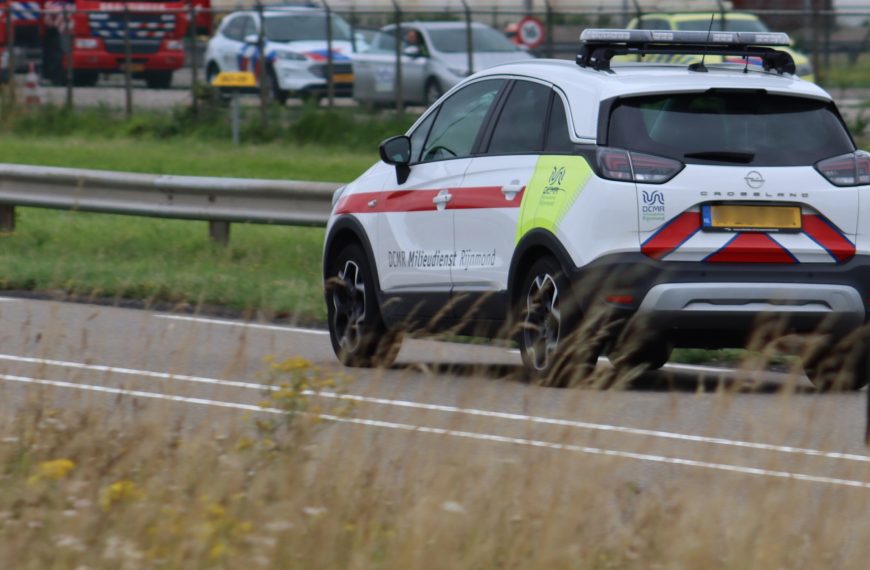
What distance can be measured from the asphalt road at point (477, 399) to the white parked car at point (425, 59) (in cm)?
1466

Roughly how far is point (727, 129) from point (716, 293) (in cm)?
86

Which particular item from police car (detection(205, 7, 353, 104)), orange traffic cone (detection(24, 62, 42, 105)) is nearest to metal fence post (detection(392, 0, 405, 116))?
police car (detection(205, 7, 353, 104))

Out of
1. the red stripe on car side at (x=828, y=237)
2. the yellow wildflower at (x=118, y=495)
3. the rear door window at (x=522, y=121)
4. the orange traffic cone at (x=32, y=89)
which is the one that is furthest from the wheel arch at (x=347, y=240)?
the orange traffic cone at (x=32, y=89)

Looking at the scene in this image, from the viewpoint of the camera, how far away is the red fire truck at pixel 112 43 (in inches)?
1334

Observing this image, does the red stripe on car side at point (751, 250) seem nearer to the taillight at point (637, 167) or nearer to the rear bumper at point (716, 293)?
the rear bumper at point (716, 293)

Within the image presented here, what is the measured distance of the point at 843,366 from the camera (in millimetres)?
9820

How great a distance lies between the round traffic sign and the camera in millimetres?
30469

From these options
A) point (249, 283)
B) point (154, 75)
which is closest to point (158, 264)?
point (249, 283)

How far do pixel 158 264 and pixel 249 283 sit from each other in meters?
1.69

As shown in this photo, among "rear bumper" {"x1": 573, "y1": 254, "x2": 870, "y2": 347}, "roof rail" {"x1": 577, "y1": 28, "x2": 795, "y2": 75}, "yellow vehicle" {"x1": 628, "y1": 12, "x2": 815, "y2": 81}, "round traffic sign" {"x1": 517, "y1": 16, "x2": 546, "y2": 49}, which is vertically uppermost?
"roof rail" {"x1": 577, "y1": 28, "x2": 795, "y2": 75}

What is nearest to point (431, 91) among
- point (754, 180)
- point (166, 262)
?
point (166, 262)

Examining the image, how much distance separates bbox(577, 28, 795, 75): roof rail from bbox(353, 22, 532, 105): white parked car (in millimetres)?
18166

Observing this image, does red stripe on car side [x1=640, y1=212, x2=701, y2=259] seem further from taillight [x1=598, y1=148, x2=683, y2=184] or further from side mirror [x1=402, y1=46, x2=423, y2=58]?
side mirror [x1=402, y1=46, x2=423, y2=58]

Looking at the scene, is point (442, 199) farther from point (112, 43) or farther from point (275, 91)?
point (112, 43)
